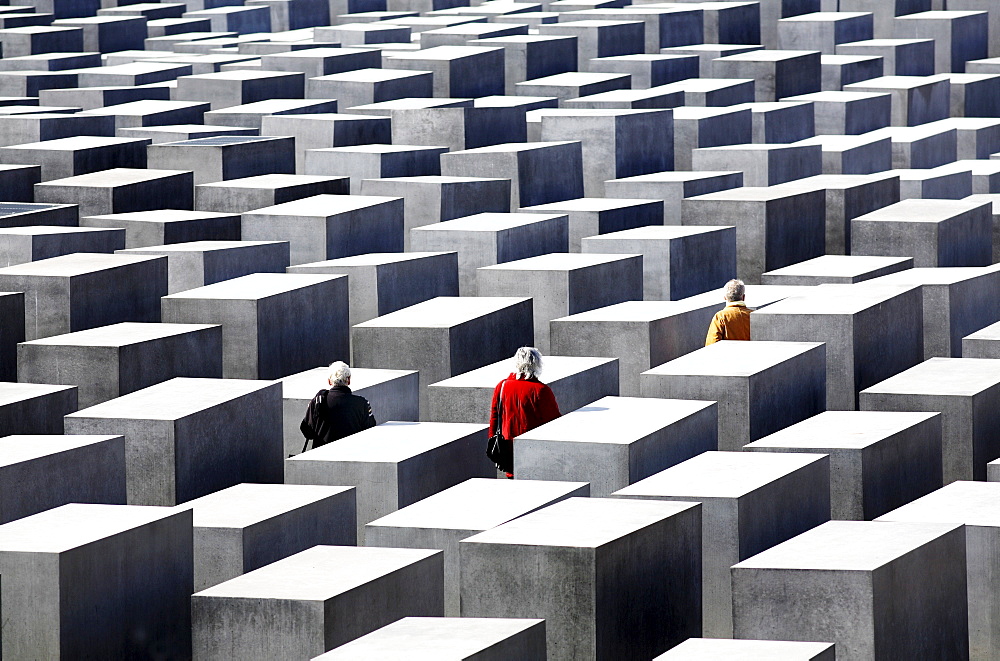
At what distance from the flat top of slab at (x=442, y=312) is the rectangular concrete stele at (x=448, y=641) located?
4952 mm

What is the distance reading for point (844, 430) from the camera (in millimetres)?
9367

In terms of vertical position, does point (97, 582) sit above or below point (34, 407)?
below

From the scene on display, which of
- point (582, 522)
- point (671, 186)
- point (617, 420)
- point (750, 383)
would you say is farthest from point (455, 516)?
point (671, 186)

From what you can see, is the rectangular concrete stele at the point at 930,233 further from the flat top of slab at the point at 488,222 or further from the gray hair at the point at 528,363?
the gray hair at the point at 528,363

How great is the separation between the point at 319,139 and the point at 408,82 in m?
2.37

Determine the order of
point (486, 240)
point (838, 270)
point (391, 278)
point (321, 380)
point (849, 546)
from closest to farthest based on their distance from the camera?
1. point (849, 546)
2. point (321, 380)
3. point (391, 278)
4. point (838, 270)
5. point (486, 240)

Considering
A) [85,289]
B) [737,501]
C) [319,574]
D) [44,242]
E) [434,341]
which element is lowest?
[319,574]

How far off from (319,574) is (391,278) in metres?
6.02

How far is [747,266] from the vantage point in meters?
15.1

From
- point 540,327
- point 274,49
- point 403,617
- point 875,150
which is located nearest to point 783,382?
point 540,327

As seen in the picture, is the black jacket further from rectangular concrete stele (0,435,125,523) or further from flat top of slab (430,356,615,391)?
rectangular concrete stele (0,435,125,523)

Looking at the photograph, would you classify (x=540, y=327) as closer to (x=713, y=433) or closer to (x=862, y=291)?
(x=862, y=291)

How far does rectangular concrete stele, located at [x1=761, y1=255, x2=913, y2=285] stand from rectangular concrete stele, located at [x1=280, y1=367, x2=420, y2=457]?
12.5 feet

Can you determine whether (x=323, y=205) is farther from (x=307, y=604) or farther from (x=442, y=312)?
(x=307, y=604)
